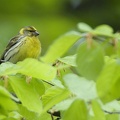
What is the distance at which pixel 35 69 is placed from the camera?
126cm

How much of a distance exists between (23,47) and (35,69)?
2078mm

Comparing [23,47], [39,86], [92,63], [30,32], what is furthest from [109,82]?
[30,32]

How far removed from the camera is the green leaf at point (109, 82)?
1.06 metres

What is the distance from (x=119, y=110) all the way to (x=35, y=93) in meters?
0.24

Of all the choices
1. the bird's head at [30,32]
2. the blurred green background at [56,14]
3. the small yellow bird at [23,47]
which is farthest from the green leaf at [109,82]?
the blurred green background at [56,14]

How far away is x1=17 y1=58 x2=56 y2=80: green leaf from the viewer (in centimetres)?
125

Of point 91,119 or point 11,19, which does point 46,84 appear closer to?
point 91,119

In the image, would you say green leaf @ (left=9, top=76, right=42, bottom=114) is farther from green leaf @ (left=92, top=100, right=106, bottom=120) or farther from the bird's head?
the bird's head

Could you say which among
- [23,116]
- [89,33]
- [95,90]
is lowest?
[23,116]

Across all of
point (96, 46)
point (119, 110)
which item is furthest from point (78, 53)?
point (119, 110)

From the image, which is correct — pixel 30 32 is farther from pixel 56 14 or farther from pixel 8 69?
pixel 56 14

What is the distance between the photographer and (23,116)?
148 centimetres

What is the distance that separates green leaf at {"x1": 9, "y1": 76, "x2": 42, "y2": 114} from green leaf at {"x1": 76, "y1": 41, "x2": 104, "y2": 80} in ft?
0.90

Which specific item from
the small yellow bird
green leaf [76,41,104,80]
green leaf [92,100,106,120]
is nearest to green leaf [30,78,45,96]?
green leaf [92,100,106,120]
